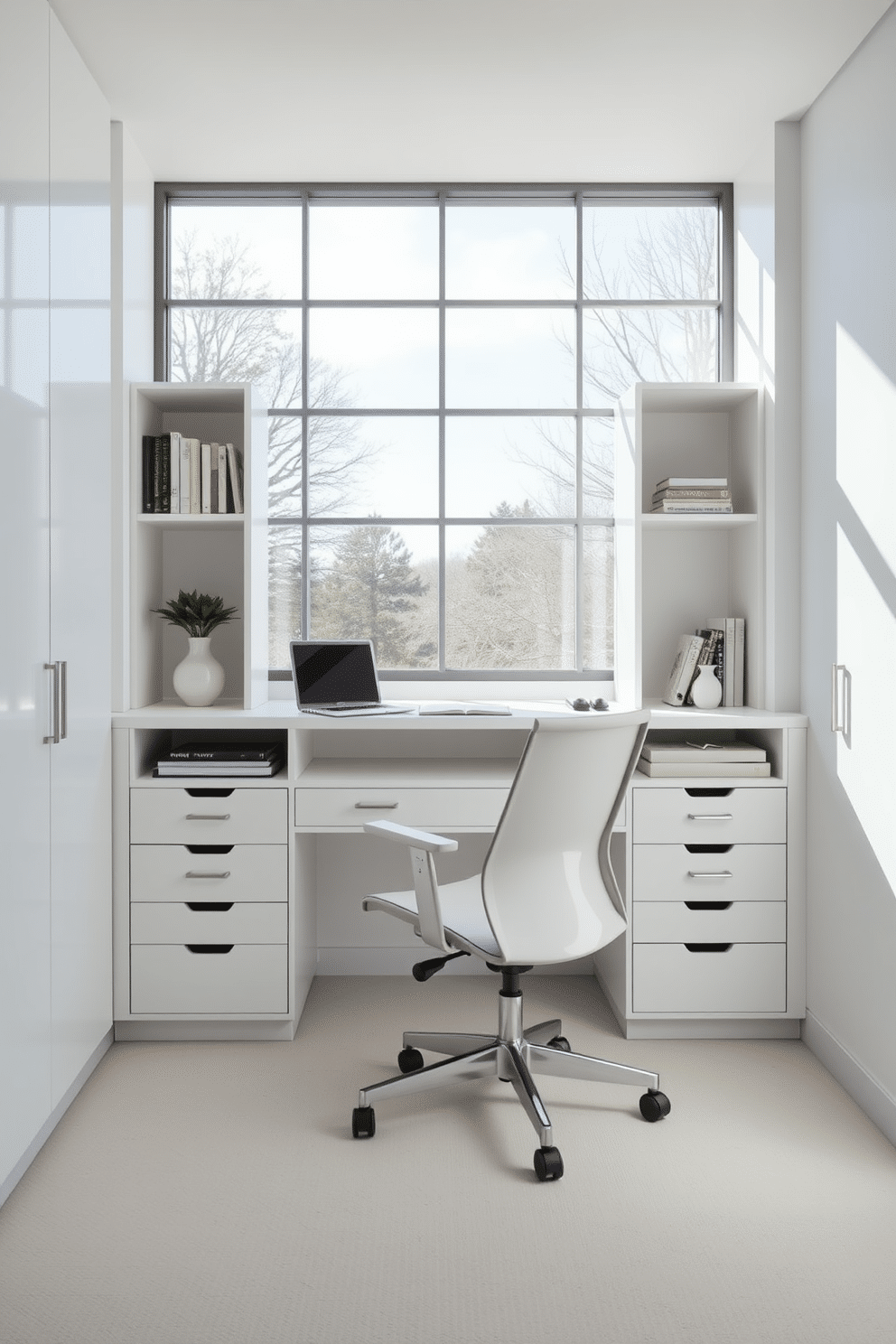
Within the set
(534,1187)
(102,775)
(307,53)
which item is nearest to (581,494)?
(307,53)

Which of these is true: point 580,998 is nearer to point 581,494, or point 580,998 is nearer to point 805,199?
point 581,494

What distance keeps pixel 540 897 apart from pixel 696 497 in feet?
5.26

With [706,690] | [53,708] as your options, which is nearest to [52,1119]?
[53,708]

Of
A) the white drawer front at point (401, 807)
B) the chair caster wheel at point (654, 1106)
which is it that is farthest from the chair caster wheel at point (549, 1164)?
the white drawer front at point (401, 807)

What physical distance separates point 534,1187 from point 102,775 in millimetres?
1586

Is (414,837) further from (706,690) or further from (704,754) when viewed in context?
(706,690)

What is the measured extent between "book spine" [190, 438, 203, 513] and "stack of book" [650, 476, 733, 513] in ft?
5.03

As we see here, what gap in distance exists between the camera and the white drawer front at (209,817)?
9.70 feet

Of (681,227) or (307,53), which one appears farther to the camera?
(681,227)

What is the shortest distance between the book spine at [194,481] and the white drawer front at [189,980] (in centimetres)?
138

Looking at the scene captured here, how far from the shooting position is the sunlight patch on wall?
8.07ft

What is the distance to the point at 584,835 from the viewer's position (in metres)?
2.38

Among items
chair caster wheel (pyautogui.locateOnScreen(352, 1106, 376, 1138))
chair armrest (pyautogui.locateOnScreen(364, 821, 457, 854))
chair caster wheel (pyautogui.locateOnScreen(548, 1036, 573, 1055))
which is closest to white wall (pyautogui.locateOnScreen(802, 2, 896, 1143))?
chair caster wheel (pyautogui.locateOnScreen(548, 1036, 573, 1055))

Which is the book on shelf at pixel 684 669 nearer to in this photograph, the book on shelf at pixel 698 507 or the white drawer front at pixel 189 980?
the book on shelf at pixel 698 507
